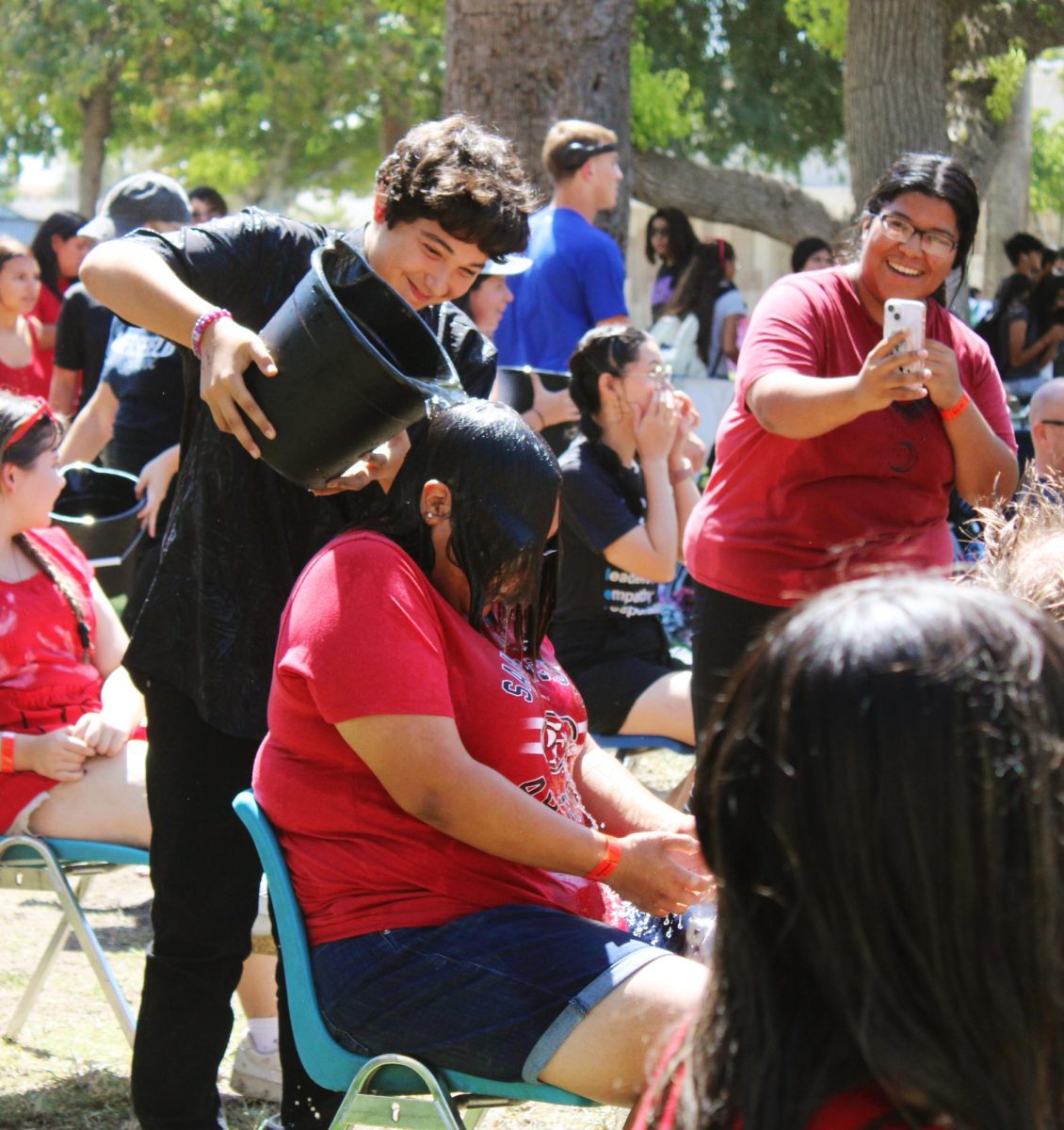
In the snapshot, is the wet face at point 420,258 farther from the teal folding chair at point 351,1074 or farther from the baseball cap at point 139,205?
the baseball cap at point 139,205

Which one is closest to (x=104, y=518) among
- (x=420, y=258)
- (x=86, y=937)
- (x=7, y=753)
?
(x=7, y=753)

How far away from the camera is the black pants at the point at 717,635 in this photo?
320cm

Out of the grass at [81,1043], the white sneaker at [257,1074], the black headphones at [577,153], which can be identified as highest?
the black headphones at [577,153]

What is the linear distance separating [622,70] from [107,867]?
5.02m

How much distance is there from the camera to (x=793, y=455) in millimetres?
3088

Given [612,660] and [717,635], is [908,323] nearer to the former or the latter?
[717,635]

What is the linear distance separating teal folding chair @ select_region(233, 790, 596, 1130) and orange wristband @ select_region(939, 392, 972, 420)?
1610 mm

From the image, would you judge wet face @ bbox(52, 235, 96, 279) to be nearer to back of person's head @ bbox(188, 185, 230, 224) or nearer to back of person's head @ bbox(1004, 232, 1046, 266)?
back of person's head @ bbox(188, 185, 230, 224)

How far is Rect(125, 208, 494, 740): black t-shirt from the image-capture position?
7.91 ft

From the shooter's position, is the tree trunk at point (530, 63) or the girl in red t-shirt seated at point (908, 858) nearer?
the girl in red t-shirt seated at point (908, 858)

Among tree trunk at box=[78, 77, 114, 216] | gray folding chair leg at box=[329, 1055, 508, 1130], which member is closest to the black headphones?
gray folding chair leg at box=[329, 1055, 508, 1130]

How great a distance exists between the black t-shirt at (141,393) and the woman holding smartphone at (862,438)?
1863 mm

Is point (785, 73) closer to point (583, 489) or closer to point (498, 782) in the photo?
point (583, 489)

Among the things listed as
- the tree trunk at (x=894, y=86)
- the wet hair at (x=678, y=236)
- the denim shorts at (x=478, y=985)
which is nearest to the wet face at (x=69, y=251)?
the wet hair at (x=678, y=236)
